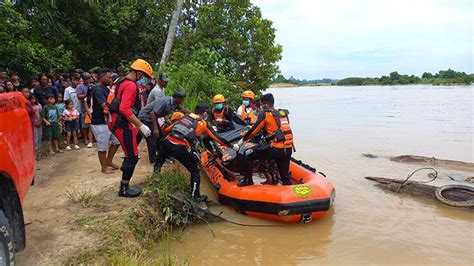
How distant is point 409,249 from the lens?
5.07 m

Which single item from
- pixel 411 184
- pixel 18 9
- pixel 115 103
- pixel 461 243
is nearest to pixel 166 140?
pixel 115 103

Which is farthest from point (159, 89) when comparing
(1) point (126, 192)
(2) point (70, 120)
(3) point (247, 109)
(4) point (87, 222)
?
(3) point (247, 109)

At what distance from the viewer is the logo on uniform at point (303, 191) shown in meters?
5.46

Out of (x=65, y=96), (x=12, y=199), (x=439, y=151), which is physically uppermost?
(x=65, y=96)

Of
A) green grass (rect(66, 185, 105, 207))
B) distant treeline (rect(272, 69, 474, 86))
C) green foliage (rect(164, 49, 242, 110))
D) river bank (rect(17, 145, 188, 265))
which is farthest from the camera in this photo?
distant treeline (rect(272, 69, 474, 86))

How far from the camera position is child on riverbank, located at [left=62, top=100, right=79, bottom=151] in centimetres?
783

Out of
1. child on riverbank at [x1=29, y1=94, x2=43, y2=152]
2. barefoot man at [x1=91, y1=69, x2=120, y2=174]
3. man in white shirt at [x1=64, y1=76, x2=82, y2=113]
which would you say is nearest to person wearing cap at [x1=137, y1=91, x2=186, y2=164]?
barefoot man at [x1=91, y1=69, x2=120, y2=174]

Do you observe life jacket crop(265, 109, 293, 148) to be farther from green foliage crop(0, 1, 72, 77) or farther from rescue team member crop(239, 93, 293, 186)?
green foliage crop(0, 1, 72, 77)

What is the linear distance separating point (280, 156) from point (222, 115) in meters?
2.97

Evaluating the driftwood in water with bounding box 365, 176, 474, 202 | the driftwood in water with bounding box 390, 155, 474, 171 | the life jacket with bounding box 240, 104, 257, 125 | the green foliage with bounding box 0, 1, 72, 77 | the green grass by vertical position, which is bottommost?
the driftwood in water with bounding box 390, 155, 474, 171

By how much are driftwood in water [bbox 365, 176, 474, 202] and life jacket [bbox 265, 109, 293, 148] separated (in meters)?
3.20

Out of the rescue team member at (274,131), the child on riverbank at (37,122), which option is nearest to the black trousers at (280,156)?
the rescue team member at (274,131)

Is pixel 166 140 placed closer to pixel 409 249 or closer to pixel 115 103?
pixel 115 103

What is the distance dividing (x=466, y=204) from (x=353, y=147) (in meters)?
7.22
